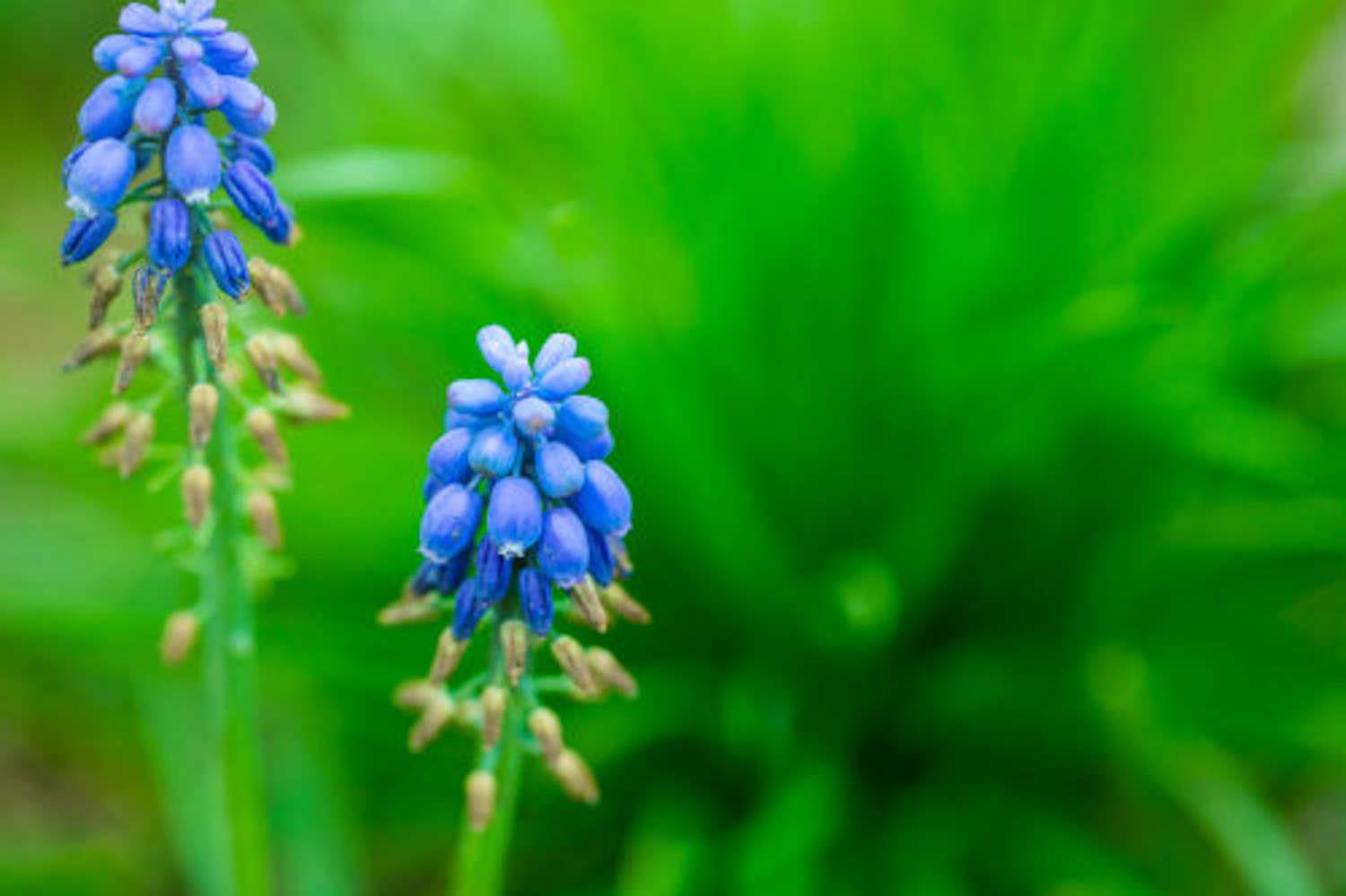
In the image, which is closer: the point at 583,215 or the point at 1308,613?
the point at 583,215

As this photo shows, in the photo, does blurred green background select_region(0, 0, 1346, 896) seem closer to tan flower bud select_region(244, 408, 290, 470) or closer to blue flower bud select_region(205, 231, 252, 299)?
tan flower bud select_region(244, 408, 290, 470)

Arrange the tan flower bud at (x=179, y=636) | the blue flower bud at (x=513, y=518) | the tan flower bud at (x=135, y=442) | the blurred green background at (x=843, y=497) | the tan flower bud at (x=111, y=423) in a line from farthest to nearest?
the blurred green background at (x=843, y=497) < the tan flower bud at (x=179, y=636) < the tan flower bud at (x=111, y=423) < the tan flower bud at (x=135, y=442) < the blue flower bud at (x=513, y=518)

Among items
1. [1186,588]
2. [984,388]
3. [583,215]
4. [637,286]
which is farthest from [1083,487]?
[583,215]

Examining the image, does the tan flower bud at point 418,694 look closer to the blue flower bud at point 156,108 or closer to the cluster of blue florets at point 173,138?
the cluster of blue florets at point 173,138

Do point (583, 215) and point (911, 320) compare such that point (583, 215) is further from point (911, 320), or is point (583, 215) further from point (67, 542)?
point (67, 542)

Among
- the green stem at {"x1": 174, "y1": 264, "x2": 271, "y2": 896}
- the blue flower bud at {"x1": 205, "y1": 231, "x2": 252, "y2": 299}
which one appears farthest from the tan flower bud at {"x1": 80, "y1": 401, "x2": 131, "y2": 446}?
the blue flower bud at {"x1": 205, "y1": 231, "x2": 252, "y2": 299}

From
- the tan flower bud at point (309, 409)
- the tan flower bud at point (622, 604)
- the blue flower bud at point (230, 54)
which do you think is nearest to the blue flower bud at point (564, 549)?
the tan flower bud at point (622, 604)

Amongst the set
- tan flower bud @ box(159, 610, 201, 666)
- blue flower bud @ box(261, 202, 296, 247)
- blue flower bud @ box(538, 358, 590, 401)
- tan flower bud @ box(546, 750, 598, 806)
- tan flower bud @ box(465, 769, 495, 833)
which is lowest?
tan flower bud @ box(465, 769, 495, 833)
